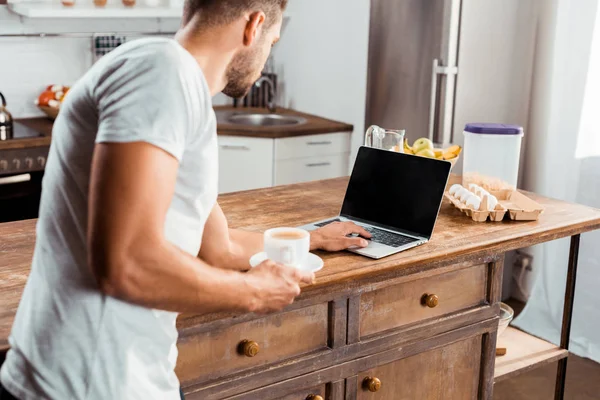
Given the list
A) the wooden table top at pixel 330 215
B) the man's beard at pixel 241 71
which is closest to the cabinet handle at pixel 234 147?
the wooden table top at pixel 330 215

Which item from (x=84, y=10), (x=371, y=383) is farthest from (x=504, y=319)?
(x=84, y=10)

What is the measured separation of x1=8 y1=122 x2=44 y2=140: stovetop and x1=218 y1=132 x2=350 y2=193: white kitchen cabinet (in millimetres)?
934

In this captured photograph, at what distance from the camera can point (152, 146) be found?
1.08 metres

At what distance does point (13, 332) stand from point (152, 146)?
0.45m

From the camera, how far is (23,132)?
374cm

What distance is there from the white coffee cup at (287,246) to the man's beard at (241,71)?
1.16 ft

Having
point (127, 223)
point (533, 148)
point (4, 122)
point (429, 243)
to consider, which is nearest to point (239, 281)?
point (127, 223)

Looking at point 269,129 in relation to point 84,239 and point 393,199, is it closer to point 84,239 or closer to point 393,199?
point 393,199

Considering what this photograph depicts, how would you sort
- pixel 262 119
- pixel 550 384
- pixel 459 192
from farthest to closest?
pixel 262 119
pixel 550 384
pixel 459 192

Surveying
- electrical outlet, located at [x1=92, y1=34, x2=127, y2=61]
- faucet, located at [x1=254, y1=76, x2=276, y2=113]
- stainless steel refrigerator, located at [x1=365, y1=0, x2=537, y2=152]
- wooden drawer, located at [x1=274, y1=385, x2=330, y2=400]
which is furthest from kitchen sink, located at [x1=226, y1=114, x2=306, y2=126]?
wooden drawer, located at [x1=274, y1=385, x2=330, y2=400]

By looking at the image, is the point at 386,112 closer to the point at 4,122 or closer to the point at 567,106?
the point at 567,106

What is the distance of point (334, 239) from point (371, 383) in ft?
1.27

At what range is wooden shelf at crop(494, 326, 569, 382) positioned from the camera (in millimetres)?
2428

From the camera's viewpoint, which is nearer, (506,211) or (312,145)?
(506,211)
